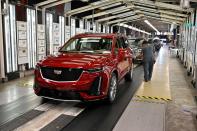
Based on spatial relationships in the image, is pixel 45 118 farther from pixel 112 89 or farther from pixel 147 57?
pixel 147 57

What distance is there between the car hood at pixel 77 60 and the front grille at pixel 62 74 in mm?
89

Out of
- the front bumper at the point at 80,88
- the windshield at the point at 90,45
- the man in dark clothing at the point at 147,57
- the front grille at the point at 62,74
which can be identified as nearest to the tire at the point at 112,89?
the front bumper at the point at 80,88

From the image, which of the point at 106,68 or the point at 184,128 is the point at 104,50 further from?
the point at 184,128

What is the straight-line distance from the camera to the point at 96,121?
4945 mm

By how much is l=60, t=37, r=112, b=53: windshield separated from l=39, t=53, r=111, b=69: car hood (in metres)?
0.48

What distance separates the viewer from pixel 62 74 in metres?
5.53

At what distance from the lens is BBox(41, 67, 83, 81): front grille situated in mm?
5469

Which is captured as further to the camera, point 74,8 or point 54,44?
point 74,8

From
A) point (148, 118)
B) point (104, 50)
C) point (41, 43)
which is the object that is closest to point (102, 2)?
point (41, 43)

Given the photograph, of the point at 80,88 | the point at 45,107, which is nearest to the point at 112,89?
the point at 80,88

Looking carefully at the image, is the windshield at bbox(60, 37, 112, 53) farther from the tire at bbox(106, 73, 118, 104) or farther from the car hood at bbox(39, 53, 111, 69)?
the tire at bbox(106, 73, 118, 104)

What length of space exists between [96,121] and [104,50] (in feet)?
7.46

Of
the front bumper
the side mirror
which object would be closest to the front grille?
the front bumper

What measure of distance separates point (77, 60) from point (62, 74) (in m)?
0.48
